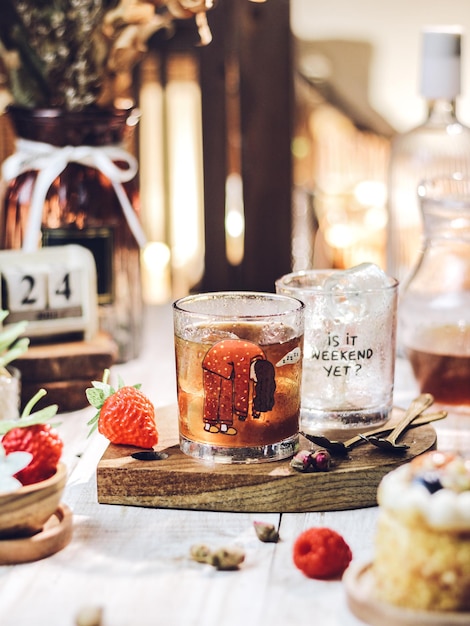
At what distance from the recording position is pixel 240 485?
981 millimetres

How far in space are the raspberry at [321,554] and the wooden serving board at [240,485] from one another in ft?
0.38

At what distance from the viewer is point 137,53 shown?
4.79 ft

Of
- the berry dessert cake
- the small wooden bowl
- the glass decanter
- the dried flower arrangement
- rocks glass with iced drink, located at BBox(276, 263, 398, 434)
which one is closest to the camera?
the berry dessert cake

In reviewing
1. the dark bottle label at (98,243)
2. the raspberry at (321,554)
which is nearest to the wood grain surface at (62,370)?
the dark bottle label at (98,243)

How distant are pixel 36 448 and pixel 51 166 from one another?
0.60 meters

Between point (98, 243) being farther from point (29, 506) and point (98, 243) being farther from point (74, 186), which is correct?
point (29, 506)

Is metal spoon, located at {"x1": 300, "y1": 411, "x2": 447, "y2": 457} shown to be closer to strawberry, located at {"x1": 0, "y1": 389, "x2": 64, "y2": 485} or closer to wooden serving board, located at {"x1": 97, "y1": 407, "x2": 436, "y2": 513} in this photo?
wooden serving board, located at {"x1": 97, "y1": 407, "x2": 436, "y2": 513}

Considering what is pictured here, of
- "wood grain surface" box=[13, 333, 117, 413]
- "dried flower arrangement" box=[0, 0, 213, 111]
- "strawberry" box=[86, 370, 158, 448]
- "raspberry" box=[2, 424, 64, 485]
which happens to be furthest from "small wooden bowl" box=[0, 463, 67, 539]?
"dried flower arrangement" box=[0, 0, 213, 111]

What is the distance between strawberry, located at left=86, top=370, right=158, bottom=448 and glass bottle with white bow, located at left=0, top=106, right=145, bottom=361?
416mm

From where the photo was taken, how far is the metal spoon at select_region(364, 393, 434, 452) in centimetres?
104

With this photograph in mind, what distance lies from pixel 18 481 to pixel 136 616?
0.17 meters

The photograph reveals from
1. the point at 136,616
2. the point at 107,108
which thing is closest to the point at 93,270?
the point at 107,108

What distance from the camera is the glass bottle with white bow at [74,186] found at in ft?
4.66

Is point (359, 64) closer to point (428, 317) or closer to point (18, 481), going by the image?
point (428, 317)
